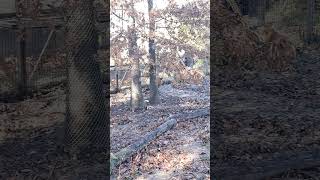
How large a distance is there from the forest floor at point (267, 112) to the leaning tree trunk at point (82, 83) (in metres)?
1.19

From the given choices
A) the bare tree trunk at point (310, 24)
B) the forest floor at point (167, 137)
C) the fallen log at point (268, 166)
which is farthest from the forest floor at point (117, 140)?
the bare tree trunk at point (310, 24)

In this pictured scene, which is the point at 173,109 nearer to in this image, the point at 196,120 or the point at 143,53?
the point at 196,120

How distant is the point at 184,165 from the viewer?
4.60m

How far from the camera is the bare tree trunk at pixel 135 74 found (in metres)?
4.43

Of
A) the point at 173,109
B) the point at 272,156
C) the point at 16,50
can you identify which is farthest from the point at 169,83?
the point at 16,50

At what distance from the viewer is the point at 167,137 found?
462cm

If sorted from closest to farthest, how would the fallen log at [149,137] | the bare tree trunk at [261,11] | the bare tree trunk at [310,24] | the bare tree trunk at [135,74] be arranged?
the fallen log at [149,137] → the bare tree trunk at [135,74] → the bare tree trunk at [261,11] → the bare tree trunk at [310,24]

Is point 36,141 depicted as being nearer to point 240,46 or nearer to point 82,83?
point 82,83

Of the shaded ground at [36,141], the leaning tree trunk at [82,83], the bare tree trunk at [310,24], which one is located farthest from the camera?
the bare tree trunk at [310,24]

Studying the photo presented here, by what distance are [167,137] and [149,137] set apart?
0.60 feet

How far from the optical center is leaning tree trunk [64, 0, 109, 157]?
402 centimetres

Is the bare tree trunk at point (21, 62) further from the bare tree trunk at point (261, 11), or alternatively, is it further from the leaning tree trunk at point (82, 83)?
the bare tree trunk at point (261, 11)

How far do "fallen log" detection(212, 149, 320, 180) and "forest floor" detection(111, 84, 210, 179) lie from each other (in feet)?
0.61

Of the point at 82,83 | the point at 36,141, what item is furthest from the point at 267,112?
the point at 36,141
